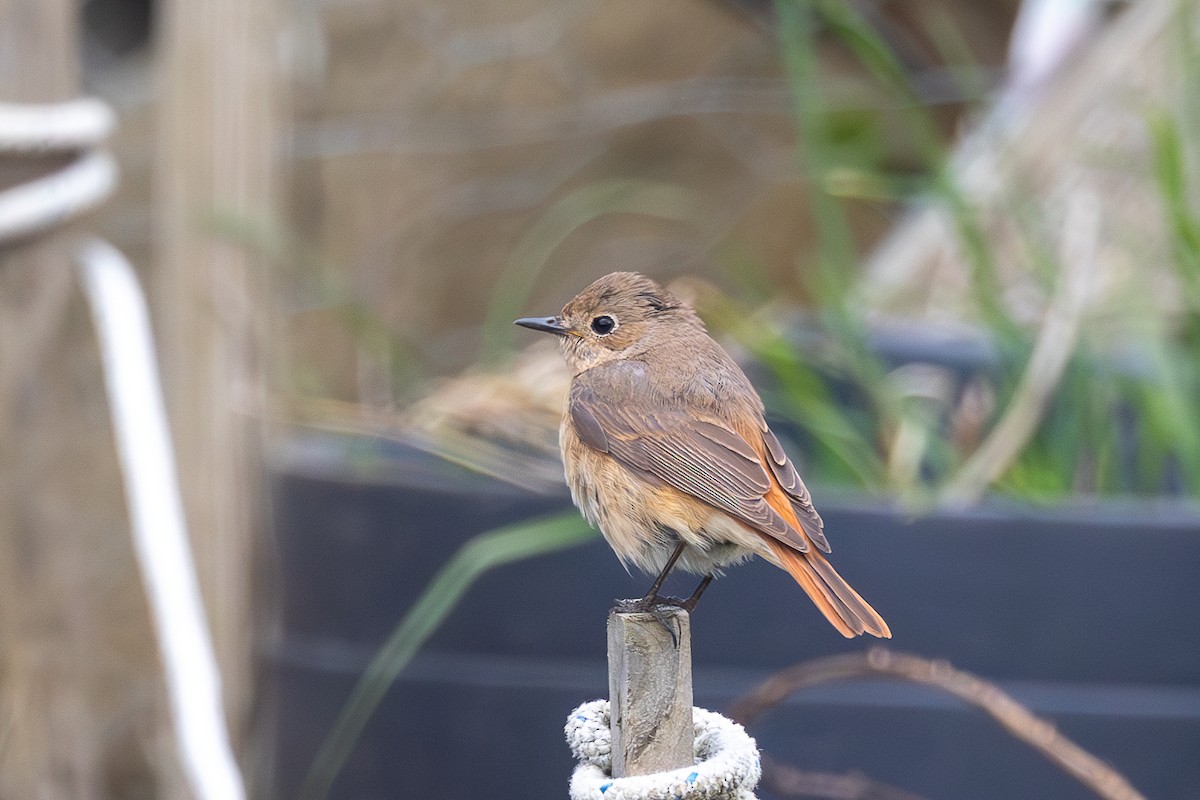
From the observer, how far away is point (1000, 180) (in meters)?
3.65

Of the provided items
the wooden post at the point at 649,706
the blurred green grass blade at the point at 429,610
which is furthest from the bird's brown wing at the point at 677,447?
the wooden post at the point at 649,706

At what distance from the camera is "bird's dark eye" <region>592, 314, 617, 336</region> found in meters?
2.15

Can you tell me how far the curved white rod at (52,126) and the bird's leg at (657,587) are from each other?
112 cm

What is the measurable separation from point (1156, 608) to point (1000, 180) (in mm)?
1710

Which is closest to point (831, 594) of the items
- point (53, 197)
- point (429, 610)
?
point (429, 610)

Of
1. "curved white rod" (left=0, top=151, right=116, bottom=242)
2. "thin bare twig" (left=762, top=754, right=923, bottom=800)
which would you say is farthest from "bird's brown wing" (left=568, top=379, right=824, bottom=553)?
"curved white rod" (left=0, top=151, right=116, bottom=242)

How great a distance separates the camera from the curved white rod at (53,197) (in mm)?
2174

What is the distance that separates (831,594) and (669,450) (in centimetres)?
36

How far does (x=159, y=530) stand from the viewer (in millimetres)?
2207

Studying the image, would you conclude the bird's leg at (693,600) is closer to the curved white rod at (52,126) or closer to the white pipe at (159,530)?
the white pipe at (159,530)

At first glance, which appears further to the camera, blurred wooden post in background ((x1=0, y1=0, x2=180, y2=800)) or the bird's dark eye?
blurred wooden post in background ((x1=0, y1=0, x2=180, y2=800))

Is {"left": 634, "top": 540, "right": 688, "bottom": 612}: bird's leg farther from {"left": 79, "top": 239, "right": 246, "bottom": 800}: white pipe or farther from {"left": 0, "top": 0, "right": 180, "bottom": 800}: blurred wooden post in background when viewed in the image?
{"left": 0, "top": 0, "right": 180, "bottom": 800}: blurred wooden post in background

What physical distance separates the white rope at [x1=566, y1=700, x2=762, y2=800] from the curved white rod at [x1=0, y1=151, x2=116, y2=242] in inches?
49.9

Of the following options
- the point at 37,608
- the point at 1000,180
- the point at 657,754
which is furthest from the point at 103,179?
the point at 1000,180
